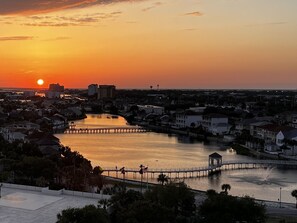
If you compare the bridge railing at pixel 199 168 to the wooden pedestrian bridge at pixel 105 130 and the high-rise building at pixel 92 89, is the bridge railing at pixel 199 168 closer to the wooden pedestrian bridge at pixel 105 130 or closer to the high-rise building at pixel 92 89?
the wooden pedestrian bridge at pixel 105 130

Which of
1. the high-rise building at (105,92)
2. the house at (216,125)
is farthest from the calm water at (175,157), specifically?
the high-rise building at (105,92)

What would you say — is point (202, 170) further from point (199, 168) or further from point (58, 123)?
point (58, 123)

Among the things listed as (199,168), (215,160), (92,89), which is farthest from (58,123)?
(92,89)

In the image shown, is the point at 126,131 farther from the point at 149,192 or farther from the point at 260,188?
the point at 149,192

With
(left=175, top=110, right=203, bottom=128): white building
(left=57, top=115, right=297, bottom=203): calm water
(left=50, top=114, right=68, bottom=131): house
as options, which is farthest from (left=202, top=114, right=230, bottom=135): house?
(left=50, top=114, right=68, bottom=131): house

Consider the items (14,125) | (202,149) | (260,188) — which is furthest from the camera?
(14,125)

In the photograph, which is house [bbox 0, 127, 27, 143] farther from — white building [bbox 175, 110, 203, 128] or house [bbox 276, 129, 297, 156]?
white building [bbox 175, 110, 203, 128]

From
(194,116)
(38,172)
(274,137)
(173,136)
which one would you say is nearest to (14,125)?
(173,136)
